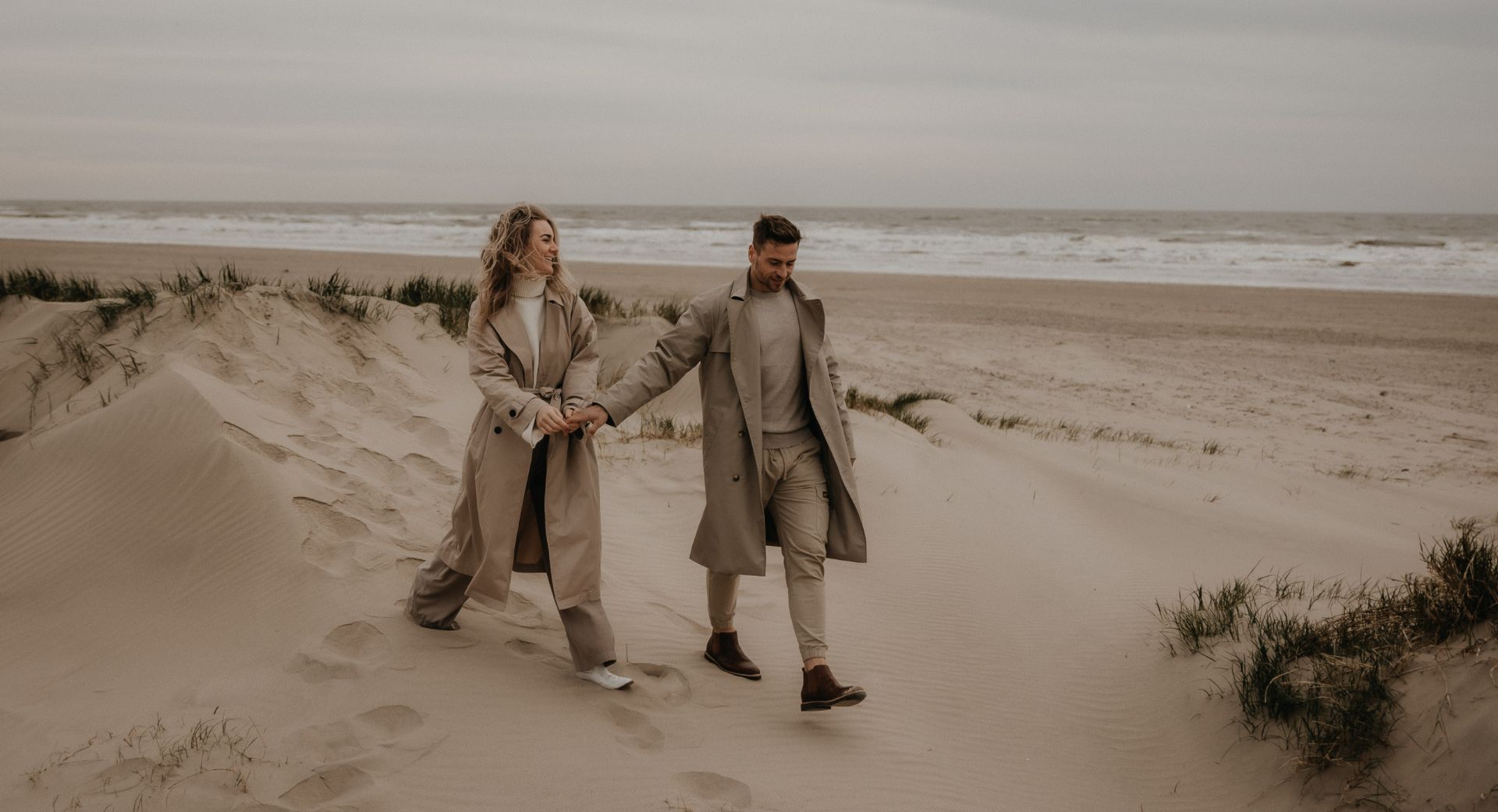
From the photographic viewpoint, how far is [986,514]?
6.97 m

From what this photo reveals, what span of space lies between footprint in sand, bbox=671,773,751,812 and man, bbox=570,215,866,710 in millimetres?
480

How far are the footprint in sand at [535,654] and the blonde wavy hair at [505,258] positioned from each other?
143 centimetres

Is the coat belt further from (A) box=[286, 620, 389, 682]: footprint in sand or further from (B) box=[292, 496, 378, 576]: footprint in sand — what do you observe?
(B) box=[292, 496, 378, 576]: footprint in sand

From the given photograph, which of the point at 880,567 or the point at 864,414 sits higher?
the point at 864,414

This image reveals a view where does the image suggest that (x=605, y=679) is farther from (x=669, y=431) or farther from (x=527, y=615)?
(x=669, y=431)

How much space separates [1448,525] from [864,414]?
4.32m

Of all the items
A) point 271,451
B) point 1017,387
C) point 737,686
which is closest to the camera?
point 737,686

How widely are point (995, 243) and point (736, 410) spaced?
38860 millimetres

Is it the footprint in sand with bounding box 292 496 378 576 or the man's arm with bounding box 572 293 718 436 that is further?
the footprint in sand with bounding box 292 496 378 576

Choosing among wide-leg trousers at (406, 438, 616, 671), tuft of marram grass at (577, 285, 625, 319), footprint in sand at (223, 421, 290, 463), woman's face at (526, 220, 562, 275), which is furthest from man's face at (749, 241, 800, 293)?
tuft of marram grass at (577, 285, 625, 319)

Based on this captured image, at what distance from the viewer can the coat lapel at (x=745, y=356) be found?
13.1 ft

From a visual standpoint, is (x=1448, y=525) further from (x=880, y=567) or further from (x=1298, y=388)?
(x=1298, y=388)

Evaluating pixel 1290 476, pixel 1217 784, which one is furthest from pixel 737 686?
pixel 1290 476

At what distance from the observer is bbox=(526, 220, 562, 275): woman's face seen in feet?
13.0
